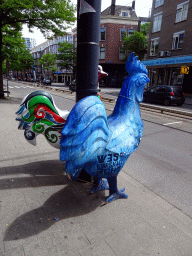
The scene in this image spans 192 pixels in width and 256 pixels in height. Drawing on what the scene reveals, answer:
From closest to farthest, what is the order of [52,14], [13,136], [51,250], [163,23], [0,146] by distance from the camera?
[51,250]
[0,146]
[13,136]
[52,14]
[163,23]

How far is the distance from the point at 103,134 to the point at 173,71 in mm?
24801

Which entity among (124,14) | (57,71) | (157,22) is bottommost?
(57,71)

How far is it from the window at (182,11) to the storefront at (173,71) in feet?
15.8

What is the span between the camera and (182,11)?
2216 centimetres

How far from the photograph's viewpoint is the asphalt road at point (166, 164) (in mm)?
3703

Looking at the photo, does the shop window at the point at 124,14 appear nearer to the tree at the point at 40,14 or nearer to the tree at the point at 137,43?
the tree at the point at 137,43

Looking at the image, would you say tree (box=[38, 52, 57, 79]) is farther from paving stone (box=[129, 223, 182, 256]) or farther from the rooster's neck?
paving stone (box=[129, 223, 182, 256])

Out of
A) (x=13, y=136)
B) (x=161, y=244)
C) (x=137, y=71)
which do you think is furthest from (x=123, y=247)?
(x=13, y=136)

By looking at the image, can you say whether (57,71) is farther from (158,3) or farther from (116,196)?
(116,196)

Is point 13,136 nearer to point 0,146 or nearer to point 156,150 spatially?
point 0,146

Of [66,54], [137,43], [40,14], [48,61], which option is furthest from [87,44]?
[48,61]

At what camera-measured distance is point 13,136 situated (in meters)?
6.41

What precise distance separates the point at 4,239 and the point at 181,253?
214cm

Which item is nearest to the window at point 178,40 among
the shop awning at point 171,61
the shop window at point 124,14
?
the shop awning at point 171,61
